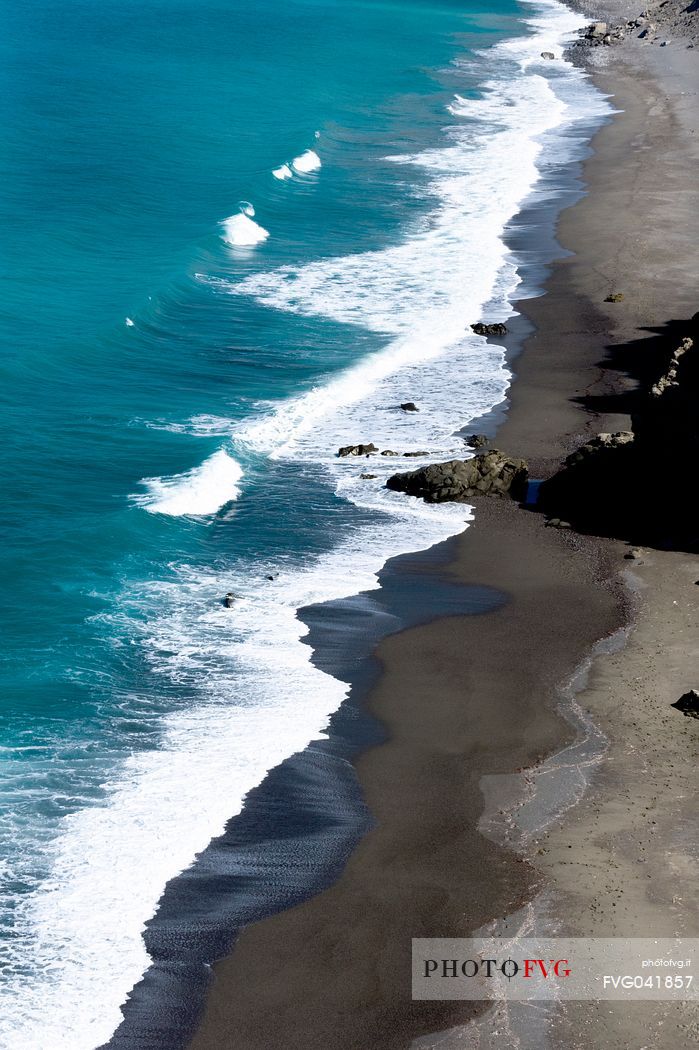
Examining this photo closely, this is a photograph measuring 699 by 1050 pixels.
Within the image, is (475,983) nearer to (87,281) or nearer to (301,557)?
(301,557)

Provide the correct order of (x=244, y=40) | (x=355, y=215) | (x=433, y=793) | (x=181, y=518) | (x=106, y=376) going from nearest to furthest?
(x=433, y=793) → (x=181, y=518) → (x=106, y=376) → (x=355, y=215) → (x=244, y=40)

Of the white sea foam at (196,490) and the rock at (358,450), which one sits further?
the rock at (358,450)

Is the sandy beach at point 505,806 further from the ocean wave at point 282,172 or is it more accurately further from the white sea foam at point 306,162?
the white sea foam at point 306,162

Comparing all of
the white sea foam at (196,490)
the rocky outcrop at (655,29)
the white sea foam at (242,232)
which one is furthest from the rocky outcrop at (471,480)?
the rocky outcrop at (655,29)

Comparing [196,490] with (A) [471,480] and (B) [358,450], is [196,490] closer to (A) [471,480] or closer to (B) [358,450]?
(B) [358,450]

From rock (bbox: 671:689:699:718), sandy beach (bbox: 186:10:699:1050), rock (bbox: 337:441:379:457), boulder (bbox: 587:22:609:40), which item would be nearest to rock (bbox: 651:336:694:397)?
sandy beach (bbox: 186:10:699:1050)

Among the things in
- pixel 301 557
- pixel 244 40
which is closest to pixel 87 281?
pixel 301 557
